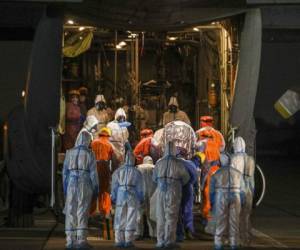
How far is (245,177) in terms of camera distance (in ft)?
50.9

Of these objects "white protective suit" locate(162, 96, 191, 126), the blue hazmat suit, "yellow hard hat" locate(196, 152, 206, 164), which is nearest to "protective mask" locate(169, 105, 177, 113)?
"white protective suit" locate(162, 96, 191, 126)

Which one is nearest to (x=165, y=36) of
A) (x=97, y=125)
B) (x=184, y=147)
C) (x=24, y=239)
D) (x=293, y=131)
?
(x=97, y=125)

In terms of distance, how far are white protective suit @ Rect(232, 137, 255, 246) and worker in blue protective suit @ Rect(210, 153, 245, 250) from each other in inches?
12.4

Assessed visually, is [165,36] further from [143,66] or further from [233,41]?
[233,41]

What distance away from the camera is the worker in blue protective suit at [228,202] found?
14953 mm

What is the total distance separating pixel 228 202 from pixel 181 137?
2613 mm

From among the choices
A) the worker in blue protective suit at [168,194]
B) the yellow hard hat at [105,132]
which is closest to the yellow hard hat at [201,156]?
the yellow hard hat at [105,132]

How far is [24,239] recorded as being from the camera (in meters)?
16.4

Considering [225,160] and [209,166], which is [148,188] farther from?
[225,160]

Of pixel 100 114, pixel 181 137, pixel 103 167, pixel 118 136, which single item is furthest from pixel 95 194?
pixel 100 114

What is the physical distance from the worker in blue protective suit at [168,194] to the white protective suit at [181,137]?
5.95 ft

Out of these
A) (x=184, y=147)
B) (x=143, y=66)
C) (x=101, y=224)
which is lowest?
(x=101, y=224)

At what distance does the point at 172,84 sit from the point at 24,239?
836 centimetres

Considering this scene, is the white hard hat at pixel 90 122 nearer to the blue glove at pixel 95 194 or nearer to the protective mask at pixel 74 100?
the protective mask at pixel 74 100
